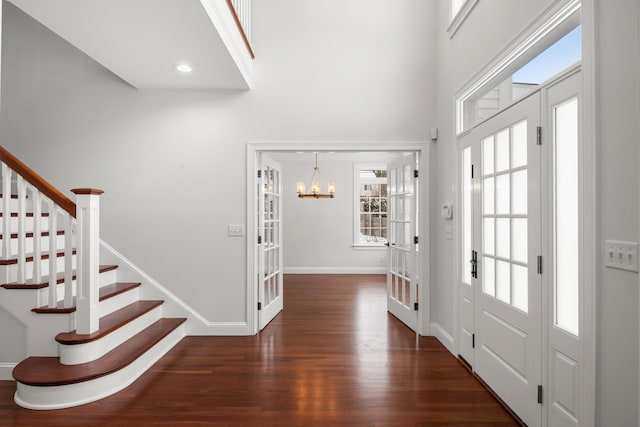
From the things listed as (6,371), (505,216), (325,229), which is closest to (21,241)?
(6,371)

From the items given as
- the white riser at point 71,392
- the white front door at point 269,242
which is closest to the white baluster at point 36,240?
the white riser at point 71,392

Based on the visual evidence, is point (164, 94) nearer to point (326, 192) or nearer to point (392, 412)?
point (392, 412)

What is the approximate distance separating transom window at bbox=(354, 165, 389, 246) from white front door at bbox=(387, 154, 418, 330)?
348 centimetres

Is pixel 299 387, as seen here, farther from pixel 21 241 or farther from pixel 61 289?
pixel 21 241

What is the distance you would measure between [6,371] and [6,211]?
1.26m

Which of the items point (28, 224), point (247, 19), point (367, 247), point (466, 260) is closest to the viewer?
point (466, 260)

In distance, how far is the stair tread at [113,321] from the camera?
8.74 feet

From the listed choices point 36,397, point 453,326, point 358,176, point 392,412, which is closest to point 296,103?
point 453,326

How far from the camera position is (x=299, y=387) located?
274 cm

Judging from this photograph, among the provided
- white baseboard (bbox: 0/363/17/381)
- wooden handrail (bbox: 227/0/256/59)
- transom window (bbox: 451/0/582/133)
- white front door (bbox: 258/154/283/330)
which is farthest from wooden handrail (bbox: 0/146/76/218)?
transom window (bbox: 451/0/582/133)

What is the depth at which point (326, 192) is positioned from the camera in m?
8.25

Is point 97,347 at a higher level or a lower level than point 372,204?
lower

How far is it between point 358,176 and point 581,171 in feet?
21.2

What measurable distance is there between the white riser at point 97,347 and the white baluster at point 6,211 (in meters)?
0.91
